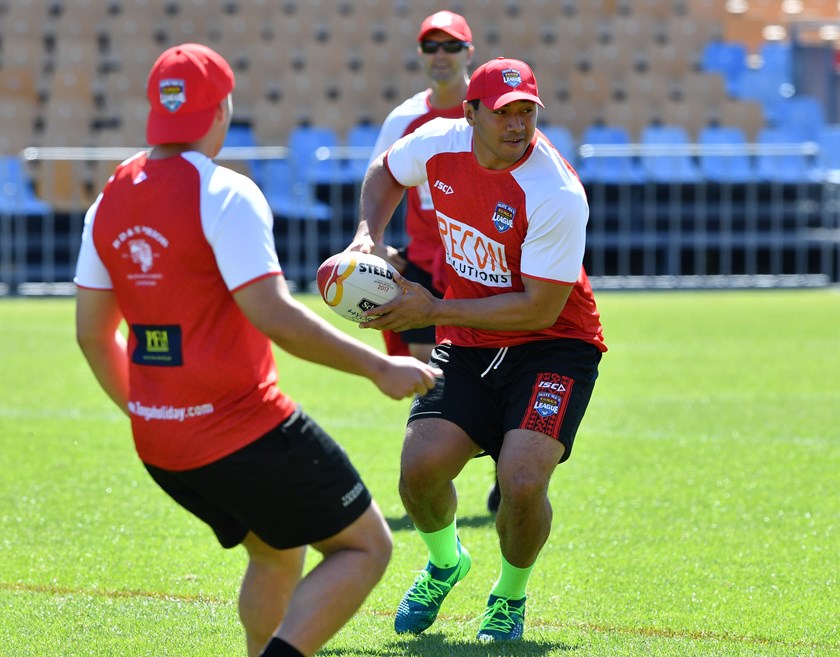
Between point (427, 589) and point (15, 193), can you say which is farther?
point (15, 193)

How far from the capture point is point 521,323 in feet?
16.4

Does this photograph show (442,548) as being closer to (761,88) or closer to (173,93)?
(173,93)

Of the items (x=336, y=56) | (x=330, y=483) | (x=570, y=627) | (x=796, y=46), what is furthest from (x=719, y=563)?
(x=796, y=46)

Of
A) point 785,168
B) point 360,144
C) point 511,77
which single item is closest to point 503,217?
point 511,77

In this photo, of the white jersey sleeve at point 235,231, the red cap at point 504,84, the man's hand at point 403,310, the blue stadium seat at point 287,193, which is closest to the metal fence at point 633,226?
the blue stadium seat at point 287,193

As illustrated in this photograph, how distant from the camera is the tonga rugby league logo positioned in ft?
16.5

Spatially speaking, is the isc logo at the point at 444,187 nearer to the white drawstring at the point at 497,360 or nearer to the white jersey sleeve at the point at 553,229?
the white jersey sleeve at the point at 553,229

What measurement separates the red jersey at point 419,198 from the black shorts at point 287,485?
3.65 metres

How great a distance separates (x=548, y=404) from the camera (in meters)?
5.06

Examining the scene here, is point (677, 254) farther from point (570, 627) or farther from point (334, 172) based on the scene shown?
point (570, 627)

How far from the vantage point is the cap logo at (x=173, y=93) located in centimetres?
356

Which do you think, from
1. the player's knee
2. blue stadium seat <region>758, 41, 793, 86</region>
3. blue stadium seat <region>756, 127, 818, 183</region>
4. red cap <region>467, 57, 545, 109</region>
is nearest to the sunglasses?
red cap <region>467, 57, 545, 109</region>

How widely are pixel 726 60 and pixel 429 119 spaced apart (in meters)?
18.8

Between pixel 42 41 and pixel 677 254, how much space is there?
12227 mm
